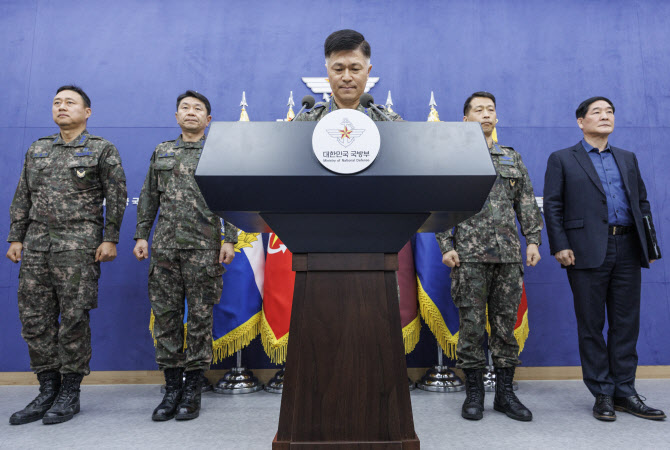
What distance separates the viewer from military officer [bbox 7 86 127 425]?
6.30 ft

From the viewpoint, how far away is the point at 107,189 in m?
2.05

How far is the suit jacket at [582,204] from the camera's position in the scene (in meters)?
1.93

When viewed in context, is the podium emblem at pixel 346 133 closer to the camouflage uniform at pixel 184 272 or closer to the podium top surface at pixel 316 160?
the podium top surface at pixel 316 160

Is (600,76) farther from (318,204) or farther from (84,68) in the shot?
(84,68)

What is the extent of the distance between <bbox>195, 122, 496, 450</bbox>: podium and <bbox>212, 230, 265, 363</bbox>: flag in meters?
1.65

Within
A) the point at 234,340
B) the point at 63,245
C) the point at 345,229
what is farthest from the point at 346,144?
the point at 234,340

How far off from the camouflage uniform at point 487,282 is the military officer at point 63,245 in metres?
1.50

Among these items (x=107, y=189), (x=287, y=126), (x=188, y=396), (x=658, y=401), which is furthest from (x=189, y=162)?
(x=658, y=401)

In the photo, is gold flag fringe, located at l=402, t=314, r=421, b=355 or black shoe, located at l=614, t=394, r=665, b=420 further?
gold flag fringe, located at l=402, t=314, r=421, b=355

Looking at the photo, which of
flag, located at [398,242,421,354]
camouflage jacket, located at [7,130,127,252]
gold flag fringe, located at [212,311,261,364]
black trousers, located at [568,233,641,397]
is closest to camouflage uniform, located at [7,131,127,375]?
camouflage jacket, located at [7,130,127,252]

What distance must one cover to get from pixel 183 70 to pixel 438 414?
7.64 feet

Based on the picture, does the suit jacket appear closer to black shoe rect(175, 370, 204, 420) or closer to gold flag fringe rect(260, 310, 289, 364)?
gold flag fringe rect(260, 310, 289, 364)

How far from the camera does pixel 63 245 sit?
1.93 metres

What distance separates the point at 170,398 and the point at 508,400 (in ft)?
4.48
